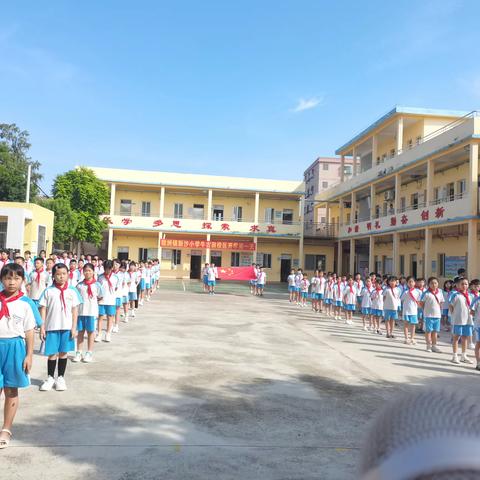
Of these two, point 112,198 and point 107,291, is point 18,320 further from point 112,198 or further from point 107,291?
point 112,198

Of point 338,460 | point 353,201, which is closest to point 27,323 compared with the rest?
point 338,460

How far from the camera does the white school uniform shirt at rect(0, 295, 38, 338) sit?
4.35 metres

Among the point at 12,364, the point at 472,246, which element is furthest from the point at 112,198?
the point at 12,364

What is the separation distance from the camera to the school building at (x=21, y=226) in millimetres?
21500

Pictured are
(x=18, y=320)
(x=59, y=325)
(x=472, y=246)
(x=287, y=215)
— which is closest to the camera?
(x=18, y=320)

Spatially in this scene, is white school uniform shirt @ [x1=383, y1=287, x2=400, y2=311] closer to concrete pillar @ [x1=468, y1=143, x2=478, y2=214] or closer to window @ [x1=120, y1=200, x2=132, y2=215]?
concrete pillar @ [x1=468, y1=143, x2=478, y2=214]

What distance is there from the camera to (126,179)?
3366 centimetres

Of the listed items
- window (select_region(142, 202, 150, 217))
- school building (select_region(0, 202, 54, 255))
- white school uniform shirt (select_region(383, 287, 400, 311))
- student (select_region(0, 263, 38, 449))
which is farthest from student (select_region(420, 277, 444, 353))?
window (select_region(142, 202, 150, 217))

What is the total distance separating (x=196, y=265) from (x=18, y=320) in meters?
31.1

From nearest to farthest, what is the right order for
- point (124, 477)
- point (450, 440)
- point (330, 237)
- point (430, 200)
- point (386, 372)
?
point (450, 440)
point (124, 477)
point (386, 372)
point (430, 200)
point (330, 237)

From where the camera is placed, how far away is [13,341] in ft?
14.3

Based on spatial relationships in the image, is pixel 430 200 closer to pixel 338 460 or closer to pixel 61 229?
pixel 338 460

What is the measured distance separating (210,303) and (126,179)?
1776 cm

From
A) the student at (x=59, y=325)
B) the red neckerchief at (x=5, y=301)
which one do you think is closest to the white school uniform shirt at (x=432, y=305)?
the student at (x=59, y=325)
